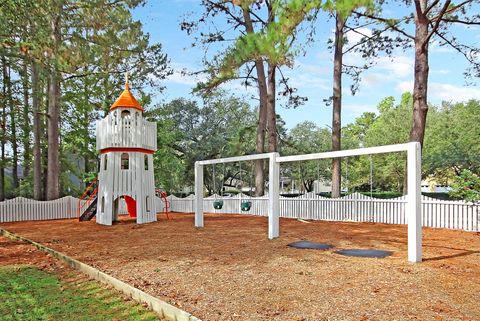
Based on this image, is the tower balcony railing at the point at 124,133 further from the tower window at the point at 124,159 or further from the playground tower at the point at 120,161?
the tower window at the point at 124,159

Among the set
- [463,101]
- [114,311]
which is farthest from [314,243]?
[463,101]

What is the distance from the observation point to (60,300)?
592cm

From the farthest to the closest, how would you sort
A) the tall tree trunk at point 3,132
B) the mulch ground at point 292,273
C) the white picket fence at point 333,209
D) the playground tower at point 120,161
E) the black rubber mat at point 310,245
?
the tall tree trunk at point 3,132
the playground tower at point 120,161
the white picket fence at point 333,209
the black rubber mat at point 310,245
the mulch ground at point 292,273

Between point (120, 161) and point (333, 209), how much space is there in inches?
382

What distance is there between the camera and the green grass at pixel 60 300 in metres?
5.17

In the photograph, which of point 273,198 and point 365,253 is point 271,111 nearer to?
point 273,198

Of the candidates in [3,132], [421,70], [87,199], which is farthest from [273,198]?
[3,132]

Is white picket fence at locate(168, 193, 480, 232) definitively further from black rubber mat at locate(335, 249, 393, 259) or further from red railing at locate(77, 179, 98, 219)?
red railing at locate(77, 179, 98, 219)

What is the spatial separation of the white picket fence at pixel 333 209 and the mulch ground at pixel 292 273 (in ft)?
3.01

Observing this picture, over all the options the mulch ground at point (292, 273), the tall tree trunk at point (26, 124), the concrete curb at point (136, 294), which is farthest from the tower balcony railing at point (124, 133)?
the tall tree trunk at point (26, 124)

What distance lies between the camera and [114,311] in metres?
5.27

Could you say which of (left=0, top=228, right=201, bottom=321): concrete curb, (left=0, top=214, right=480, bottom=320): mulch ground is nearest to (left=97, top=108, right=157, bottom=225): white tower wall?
(left=0, top=214, right=480, bottom=320): mulch ground

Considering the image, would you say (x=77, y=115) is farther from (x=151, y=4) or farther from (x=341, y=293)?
(x=341, y=293)

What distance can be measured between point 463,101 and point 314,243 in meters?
36.4
